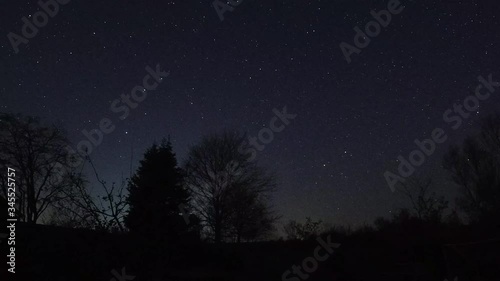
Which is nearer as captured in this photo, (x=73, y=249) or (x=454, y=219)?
(x=73, y=249)

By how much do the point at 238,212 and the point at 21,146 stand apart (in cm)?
1843

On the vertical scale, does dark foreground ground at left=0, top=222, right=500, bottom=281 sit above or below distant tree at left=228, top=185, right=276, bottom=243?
below

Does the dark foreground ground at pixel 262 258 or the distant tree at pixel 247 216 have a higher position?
the distant tree at pixel 247 216

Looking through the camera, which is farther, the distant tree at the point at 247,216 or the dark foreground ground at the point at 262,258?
the distant tree at the point at 247,216

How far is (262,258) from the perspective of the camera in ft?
75.7

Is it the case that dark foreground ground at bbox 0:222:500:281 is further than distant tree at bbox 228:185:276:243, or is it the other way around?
distant tree at bbox 228:185:276:243

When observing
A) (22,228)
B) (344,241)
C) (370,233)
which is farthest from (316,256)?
(22,228)

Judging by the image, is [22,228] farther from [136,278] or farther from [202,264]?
[202,264]

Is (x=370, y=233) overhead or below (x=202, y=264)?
below

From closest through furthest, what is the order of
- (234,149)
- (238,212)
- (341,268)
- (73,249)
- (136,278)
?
(136,278) → (73,249) → (341,268) → (238,212) → (234,149)

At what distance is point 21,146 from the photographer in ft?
97.9

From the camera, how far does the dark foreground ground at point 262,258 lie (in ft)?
23.3

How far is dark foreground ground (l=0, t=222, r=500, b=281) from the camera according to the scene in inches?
280

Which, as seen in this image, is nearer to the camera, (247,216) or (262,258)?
(262,258)
